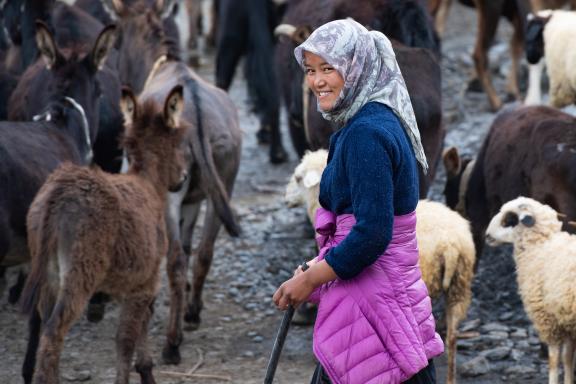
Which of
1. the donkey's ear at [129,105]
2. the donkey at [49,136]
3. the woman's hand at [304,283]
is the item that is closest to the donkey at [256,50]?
the donkey at [49,136]

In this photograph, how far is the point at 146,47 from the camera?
8.76 meters

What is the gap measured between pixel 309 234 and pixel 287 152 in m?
2.92

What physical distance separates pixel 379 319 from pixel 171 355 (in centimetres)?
337

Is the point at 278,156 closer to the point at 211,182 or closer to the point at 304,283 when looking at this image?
the point at 211,182

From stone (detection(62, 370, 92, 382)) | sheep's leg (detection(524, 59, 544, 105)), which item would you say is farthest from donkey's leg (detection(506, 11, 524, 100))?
stone (detection(62, 370, 92, 382))

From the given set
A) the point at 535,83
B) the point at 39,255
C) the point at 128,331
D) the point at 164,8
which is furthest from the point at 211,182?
the point at 535,83

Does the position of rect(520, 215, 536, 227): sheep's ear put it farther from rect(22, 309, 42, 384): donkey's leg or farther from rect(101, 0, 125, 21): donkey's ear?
rect(101, 0, 125, 21): donkey's ear

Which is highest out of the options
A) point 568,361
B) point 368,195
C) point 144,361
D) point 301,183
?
point 368,195

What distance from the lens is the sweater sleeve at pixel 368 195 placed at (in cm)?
375

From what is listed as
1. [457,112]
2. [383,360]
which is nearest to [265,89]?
[457,112]

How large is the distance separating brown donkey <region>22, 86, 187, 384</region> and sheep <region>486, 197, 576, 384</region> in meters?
1.97

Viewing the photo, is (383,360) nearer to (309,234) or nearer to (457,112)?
(309,234)

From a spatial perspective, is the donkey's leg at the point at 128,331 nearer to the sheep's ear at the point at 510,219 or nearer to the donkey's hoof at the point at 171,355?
the donkey's hoof at the point at 171,355

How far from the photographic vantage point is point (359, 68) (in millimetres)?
3871
